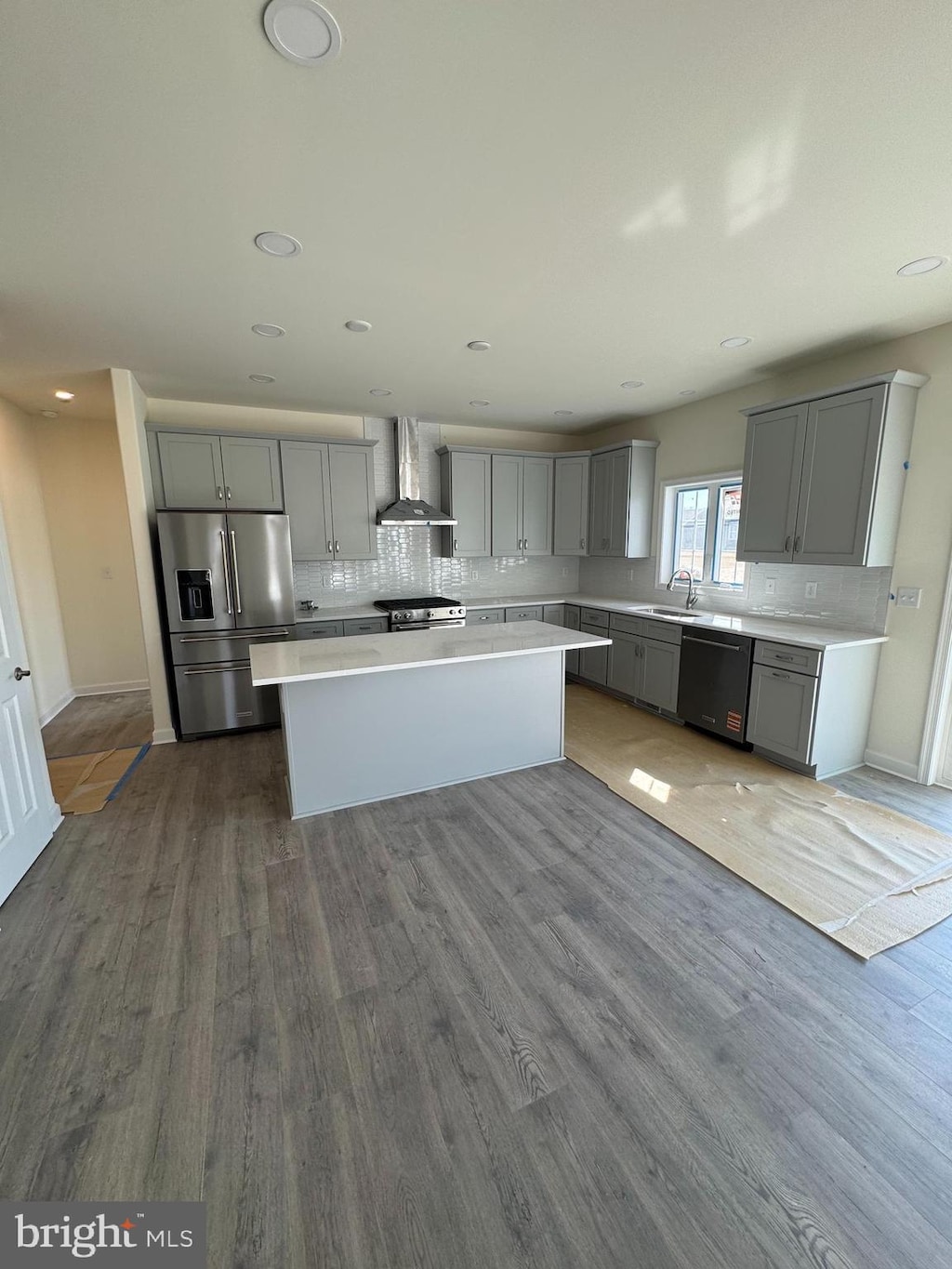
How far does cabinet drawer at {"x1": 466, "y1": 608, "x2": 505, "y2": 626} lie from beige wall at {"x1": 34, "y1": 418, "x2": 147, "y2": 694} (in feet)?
11.3

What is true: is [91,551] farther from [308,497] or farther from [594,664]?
[594,664]

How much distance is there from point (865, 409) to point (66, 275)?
440 centimetres

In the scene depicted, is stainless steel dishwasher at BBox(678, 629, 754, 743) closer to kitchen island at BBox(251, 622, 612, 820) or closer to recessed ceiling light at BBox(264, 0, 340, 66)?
kitchen island at BBox(251, 622, 612, 820)

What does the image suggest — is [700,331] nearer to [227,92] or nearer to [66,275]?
[227,92]

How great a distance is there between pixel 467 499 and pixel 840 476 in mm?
3313

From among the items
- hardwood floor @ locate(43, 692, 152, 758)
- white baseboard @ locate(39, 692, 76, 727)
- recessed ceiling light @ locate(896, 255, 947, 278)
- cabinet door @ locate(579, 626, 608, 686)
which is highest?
recessed ceiling light @ locate(896, 255, 947, 278)

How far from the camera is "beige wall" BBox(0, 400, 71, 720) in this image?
4.32m

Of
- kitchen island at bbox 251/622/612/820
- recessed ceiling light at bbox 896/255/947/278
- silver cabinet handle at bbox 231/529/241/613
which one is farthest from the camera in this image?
silver cabinet handle at bbox 231/529/241/613

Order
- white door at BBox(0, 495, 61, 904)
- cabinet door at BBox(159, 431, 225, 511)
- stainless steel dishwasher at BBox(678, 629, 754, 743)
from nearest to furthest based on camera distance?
white door at BBox(0, 495, 61, 904) → stainless steel dishwasher at BBox(678, 629, 754, 743) → cabinet door at BBox(159, 431, 225, 511)

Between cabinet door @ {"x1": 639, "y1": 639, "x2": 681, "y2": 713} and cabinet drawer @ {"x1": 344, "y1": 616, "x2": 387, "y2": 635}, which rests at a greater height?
cabinet drawer @ {"x1": 344, "y1": 616, "x2": 387, "y2": 635}

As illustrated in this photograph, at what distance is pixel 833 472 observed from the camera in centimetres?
332

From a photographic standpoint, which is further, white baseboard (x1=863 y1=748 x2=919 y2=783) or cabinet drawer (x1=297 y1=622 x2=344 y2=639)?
cabinet drawer (x1=297 y1=622 x2=344 y2=639)

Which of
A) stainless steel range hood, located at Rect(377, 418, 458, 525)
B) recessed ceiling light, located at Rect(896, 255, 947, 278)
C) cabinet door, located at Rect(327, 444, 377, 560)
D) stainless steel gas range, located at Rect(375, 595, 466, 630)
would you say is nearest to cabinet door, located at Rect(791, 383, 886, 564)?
recessed ceiling light, located at Rect(896, 255, 947, 278)

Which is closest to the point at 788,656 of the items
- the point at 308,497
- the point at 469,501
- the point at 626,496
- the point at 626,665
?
the point at 626,665
